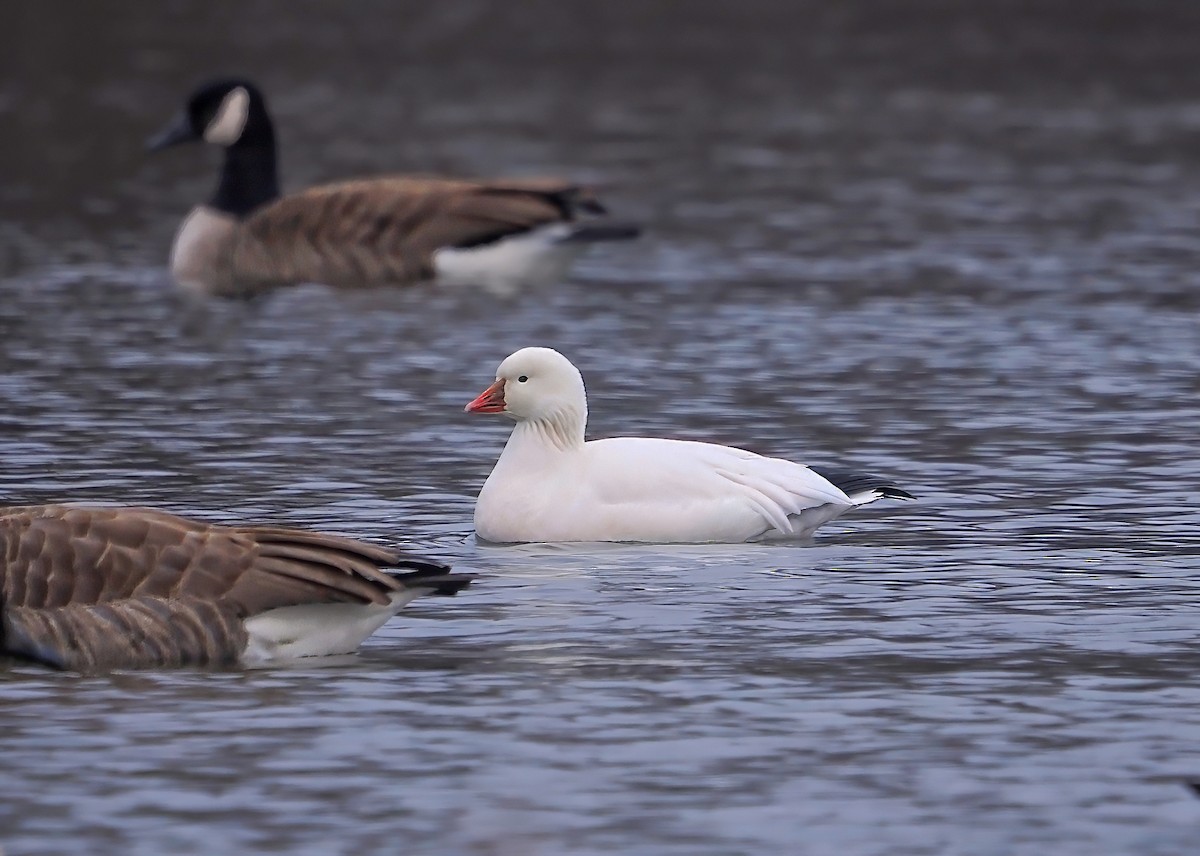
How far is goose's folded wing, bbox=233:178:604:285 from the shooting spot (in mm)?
23688

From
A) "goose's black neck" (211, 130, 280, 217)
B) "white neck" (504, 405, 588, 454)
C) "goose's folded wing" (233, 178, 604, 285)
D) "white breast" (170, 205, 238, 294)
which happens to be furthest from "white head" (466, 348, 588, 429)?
"goose's black neck" (211, 130, 280, 217)

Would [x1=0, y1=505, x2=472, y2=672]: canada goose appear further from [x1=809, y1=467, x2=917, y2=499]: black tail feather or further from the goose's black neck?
the goose's black neck

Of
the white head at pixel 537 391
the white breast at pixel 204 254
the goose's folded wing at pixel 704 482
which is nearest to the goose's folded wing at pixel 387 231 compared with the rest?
the white breast at pixel 204 254

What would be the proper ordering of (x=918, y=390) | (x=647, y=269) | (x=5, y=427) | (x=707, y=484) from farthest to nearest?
1. (x=647, y=269)
2. (x=918, y=390)
3. (x=5, y=427)
4. (x=707, y=484)

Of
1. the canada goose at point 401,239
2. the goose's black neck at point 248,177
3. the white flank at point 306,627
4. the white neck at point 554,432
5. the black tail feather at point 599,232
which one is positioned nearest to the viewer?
the white flank at point 306,627

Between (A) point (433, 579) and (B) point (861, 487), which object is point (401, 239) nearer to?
(B) point (861, 487)

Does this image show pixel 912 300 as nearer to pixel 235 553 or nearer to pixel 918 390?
pixel 918 390

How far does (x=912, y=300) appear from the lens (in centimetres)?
2264

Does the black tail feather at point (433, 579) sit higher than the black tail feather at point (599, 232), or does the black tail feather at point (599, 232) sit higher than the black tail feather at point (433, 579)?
the black tail feather at point (599, 232)

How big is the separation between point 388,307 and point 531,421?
963 centimetres

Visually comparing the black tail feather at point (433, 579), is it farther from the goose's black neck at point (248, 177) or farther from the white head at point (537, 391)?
the goose's black neck at point (248, 177)

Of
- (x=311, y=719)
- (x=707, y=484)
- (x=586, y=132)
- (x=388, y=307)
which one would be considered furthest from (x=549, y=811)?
(x=586, y=132)

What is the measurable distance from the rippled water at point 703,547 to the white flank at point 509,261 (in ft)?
1.73

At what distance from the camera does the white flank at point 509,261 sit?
2372 centimetres
